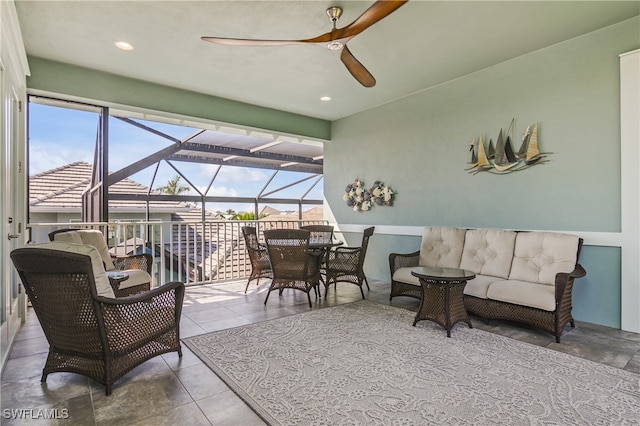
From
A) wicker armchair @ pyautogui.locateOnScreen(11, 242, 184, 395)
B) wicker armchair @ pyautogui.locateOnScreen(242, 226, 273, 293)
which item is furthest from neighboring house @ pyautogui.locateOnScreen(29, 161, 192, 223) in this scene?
wicker armchair @ pyautogui.locateOnScreen(11, 242, 184, 395)

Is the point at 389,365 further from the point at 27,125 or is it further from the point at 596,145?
the point at 27,125

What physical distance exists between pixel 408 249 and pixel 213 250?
3558 mm

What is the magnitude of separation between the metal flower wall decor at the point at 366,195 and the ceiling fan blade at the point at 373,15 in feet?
10.7

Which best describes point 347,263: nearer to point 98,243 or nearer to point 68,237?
point 98,243

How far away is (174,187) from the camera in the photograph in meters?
7.90

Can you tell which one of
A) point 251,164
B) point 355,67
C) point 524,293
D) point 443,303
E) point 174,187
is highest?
point 355,67

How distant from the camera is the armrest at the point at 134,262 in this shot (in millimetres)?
3928

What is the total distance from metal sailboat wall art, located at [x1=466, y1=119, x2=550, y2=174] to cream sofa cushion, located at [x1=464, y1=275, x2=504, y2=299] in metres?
1.41

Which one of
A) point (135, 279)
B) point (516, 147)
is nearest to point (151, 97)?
point (135, 279)

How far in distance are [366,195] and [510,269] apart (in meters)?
2.77

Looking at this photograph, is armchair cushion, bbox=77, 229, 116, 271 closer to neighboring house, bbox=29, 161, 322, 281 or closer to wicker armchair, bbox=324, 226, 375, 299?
neighboring house, bbox=29, 161, 322, 281

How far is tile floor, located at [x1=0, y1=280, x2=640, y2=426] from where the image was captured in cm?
192

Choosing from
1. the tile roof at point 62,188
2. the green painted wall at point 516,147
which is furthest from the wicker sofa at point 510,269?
the tile roof at point 62,188

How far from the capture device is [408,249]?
17.6ft
